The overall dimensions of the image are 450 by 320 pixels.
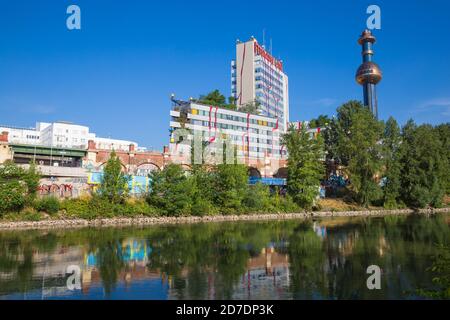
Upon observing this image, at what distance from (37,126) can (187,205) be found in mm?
89682

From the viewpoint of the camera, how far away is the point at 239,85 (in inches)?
5103

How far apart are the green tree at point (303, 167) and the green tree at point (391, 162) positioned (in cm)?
1327

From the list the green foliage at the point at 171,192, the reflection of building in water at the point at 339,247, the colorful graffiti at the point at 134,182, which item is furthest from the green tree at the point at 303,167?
the colorful graffiti at the point at 134,182

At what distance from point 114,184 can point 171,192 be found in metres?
8.62

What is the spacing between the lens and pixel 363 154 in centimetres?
6994

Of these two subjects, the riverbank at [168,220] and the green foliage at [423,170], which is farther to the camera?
the green foliage at [423,170]

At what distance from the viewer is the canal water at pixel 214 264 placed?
17828 mm

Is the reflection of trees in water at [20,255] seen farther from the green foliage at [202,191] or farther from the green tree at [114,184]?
the green foliage at [202,191]

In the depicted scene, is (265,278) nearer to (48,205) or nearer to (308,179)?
(48,205)

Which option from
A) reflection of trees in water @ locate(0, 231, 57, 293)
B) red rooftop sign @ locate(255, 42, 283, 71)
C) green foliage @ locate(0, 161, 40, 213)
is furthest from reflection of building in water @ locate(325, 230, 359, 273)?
red rooftop sign @ locate(255, 42, 283, 71)

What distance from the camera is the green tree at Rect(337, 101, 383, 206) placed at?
69.9 metres

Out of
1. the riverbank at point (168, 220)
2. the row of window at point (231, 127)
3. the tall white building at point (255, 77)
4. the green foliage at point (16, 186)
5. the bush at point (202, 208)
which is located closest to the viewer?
the green foliage at point (16, 186)
